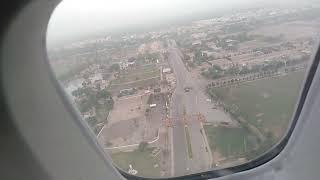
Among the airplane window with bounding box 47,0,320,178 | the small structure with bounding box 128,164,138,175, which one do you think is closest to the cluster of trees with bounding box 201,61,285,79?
the airplane window with bounding box 47,0,320,178

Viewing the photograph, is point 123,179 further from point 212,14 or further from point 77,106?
point 212,14

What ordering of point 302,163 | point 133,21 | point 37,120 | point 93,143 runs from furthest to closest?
point 302,163, point 93,143, point 133,21, point 37,120

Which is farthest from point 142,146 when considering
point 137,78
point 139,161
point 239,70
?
point 239,70

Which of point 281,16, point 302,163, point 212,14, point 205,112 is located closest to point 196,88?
point 205,112

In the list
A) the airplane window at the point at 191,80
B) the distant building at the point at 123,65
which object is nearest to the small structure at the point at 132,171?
the airplane window at the point at 191,80

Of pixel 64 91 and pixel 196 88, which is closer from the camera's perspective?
pixel 64 91
